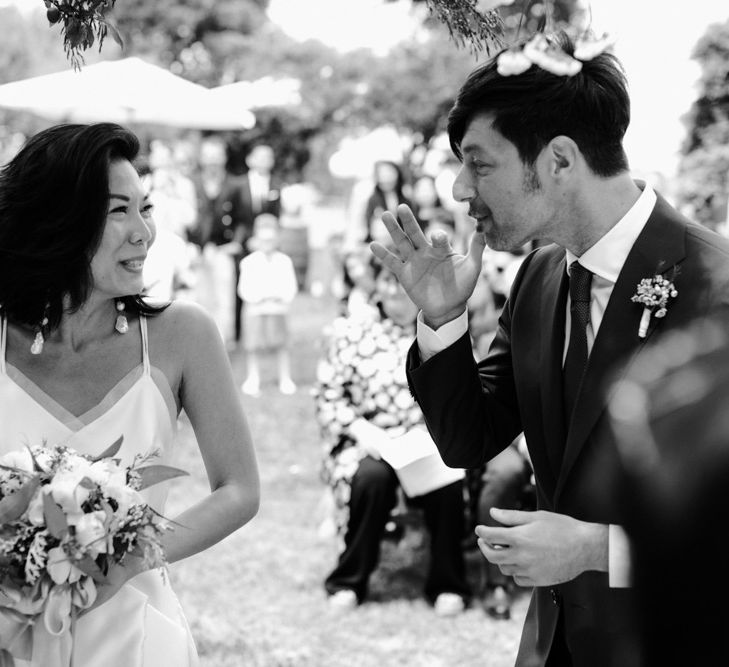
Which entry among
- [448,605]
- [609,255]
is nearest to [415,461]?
[448,605]

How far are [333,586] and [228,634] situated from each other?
0.76 meters

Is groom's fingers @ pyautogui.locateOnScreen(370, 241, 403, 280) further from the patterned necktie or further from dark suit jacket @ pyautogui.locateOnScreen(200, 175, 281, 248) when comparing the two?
dark suit jacket @ pyautogui.locateOnScreen(200, 175, 281, 248)

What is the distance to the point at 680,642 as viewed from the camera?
2121 millimetres

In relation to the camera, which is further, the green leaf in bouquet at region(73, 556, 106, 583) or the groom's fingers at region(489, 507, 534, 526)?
the green leaf in bouquet at region(73, 556, 106, 583)

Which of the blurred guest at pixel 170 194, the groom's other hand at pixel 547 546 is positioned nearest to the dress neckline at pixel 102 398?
the groom's other hand at pixel 547 546

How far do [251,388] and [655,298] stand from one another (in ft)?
31.1

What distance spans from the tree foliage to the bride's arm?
11.3m

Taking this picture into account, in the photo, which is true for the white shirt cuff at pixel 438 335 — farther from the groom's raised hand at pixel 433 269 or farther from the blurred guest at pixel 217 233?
the blurred guest at pixel 217 233

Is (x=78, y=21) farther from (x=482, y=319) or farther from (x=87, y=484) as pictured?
(x=482, y=319)

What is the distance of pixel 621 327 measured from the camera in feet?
7.36

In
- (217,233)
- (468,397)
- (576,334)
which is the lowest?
(468,397)

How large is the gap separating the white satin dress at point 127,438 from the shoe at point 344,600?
3243 millimetres

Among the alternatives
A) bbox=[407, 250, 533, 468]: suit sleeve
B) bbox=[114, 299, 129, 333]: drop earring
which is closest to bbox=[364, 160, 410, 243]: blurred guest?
bbox=[114, 299, 129, 333]: drop earring

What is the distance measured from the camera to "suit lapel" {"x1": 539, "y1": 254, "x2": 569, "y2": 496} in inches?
92.0
